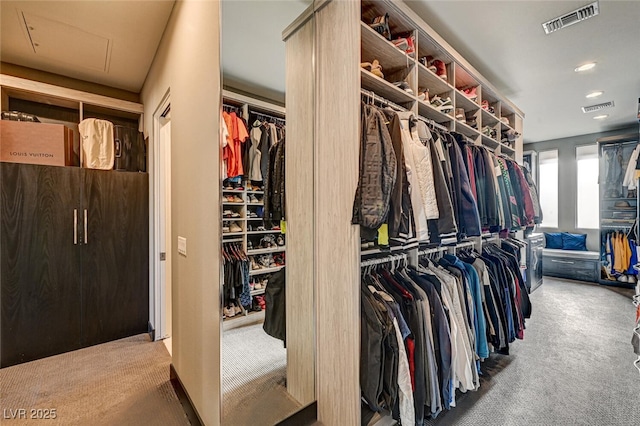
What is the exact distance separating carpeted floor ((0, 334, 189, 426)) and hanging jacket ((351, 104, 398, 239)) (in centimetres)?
167

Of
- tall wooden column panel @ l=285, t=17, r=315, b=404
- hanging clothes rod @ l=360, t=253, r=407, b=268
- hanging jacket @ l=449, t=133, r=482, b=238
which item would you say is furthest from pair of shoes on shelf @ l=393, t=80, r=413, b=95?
hanging clothes rod @ l=360, t=253, r=407, b=268

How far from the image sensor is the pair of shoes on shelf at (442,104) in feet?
6.95

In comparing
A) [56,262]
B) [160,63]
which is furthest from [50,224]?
[160,63]

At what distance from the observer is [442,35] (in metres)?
2.28

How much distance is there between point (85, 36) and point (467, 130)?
3.36m

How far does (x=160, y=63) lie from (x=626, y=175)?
21.5 ft

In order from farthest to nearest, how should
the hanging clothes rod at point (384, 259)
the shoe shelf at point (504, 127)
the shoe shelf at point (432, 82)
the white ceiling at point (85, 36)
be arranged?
the shoe shelf at point (504, 127)
the shoe shelf at point (432, 82)
the white ceiling at point (85, 36)
the hanging clothes rod at point (384, 259)

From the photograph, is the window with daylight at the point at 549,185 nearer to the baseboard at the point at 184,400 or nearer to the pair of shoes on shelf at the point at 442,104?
the pair of shoes on shelf at the point at 442,104

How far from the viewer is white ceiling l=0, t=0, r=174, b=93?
73.3 inches

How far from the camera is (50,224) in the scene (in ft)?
7.68

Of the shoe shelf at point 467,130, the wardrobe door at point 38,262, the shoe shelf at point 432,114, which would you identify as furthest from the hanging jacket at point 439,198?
the wardrobe door at point 38,262

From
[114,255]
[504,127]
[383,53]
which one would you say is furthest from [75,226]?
[504,127]

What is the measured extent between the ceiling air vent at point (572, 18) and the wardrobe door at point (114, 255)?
12.8 feet

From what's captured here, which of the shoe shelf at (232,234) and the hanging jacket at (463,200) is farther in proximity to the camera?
the hanging jacket at (463,200)
